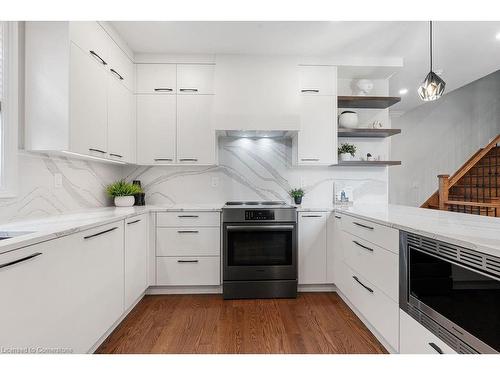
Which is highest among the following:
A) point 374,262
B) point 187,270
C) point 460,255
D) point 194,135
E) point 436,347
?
point 194,135

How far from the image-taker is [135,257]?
2.29 m

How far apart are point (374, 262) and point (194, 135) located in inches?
81.3

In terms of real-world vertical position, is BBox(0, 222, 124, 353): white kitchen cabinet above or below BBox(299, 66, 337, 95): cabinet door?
below

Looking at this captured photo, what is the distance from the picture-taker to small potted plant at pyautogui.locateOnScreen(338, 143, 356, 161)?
2.99 meters

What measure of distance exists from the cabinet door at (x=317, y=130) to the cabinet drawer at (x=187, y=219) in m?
1.10

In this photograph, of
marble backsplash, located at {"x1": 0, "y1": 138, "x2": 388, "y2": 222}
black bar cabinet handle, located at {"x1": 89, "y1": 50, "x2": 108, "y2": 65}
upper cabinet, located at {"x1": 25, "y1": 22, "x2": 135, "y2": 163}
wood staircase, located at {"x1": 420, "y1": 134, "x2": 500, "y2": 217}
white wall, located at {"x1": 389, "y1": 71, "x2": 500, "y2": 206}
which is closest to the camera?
upper cabinet, located at {"x1": 25, "y1": 22, "x2": 135, "y2": 163}

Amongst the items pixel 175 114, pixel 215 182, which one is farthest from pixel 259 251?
pixel 175 114

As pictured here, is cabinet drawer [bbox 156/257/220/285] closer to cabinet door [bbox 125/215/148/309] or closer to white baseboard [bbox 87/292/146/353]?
cabinet door [bbox 125/215/148/309]

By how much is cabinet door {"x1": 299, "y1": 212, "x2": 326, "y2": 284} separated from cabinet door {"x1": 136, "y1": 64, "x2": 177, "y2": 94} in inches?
76.0

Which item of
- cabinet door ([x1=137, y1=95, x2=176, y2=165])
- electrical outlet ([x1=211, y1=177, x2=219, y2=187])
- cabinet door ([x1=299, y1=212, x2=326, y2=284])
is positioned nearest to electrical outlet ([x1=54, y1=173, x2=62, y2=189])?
cabinet door ([x1=137, y1=95, x2=176, y2=165])

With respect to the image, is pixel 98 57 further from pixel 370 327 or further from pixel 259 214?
pixel 370 327

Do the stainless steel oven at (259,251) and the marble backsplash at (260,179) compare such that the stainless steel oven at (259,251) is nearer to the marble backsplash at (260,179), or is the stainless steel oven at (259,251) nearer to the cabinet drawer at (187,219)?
the cabinet drawer at (187,219)

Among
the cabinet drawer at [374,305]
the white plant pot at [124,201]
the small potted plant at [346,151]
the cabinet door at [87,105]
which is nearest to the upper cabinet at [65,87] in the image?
the cabinet door at [87,105]
